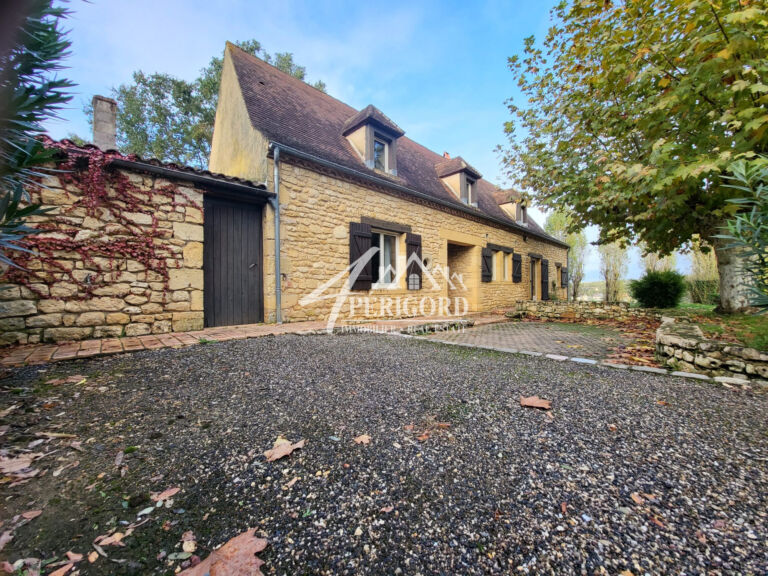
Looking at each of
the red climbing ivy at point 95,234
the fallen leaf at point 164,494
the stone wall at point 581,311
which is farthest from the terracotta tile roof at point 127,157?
the stone wall at point 581,311

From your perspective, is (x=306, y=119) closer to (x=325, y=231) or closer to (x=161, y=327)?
(x=325, y=231)

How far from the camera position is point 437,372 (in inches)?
115

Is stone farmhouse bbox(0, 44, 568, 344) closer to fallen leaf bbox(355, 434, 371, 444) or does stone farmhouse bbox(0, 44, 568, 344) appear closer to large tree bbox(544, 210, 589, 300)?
fallen leaf bbox(355, 434, 371, 444)

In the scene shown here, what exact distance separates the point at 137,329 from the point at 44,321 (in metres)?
0.90

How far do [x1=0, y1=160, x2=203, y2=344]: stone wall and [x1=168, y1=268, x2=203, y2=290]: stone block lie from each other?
0.01 m

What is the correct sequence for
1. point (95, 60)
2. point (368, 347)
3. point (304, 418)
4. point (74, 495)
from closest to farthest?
point (74, 495) → point (95, 60) → point (304, 418) → point (368, 347)

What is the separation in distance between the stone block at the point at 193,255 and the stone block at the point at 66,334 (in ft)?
4.80

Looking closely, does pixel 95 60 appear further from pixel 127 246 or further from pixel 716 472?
pixel 716 472

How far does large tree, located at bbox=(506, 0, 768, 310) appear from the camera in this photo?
3133 mm

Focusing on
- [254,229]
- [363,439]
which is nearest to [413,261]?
[254,229]

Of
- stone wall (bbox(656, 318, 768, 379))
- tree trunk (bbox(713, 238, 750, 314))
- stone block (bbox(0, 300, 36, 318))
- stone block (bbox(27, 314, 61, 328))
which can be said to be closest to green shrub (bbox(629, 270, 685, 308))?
tree trunk (bbox(713, 238, 750, 314))

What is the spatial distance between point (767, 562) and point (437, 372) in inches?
83.3

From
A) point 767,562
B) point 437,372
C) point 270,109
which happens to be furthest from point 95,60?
point 270,109

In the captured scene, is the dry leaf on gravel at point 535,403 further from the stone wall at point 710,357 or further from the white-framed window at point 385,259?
the white-framed window at point 385,259
